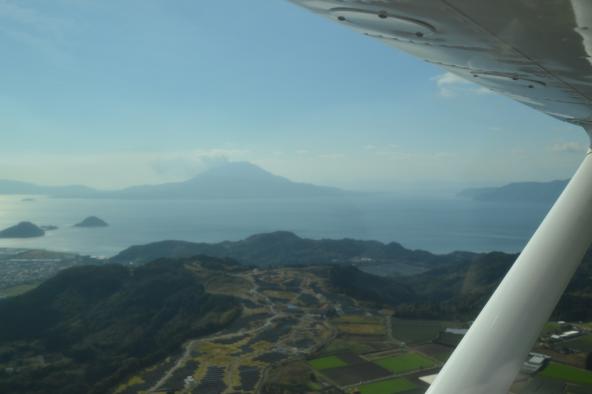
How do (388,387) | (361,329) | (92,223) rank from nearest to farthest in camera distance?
(388,387), (361,329), (92,223)

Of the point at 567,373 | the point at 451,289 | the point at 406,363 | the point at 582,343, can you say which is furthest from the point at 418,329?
the point at 451,289

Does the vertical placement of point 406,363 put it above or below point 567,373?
below

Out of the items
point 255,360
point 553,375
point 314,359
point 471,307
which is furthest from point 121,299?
point 553,375

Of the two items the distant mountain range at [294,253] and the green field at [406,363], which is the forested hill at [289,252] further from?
the green field at [406,363]

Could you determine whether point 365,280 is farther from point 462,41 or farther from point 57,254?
point 57,254

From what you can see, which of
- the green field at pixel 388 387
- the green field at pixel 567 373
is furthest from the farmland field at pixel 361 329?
the green field at pixel 567 373

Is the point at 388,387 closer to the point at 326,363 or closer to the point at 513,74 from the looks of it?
the point at 326,363

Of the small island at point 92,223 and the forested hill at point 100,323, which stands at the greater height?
the small island at point 92,223
